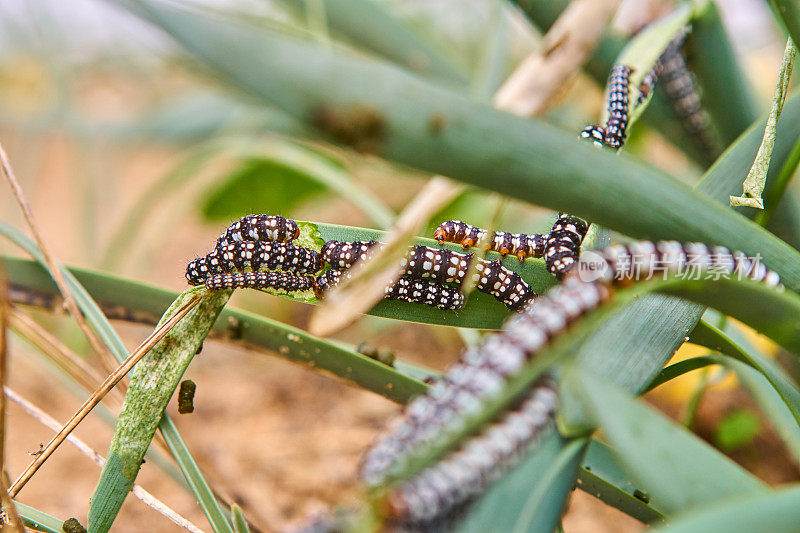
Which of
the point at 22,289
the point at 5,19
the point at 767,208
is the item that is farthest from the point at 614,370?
the point at 5,19

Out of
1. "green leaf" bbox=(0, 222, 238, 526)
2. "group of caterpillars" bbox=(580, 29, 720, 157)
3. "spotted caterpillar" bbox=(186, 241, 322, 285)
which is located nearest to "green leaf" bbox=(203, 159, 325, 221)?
"green leaf" bbox=(0, 222, 238, 526)

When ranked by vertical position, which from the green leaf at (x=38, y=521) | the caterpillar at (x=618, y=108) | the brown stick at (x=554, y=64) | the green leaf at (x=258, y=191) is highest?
the green leaf at (x=258, y=191)

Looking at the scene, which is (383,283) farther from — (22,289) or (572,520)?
(572,520)

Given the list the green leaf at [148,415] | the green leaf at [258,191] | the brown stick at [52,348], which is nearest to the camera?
the green leaf at [148,415]

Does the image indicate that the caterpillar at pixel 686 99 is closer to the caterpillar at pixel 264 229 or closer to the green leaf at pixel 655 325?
the green leaf at pixel 655 325

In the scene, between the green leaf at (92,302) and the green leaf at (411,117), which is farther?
the green leaf at (92,302)

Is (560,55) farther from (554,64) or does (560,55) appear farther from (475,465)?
(475,465)

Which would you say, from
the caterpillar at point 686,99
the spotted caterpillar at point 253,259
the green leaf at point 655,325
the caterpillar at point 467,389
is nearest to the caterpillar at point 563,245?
the green leaf at point 655,325
